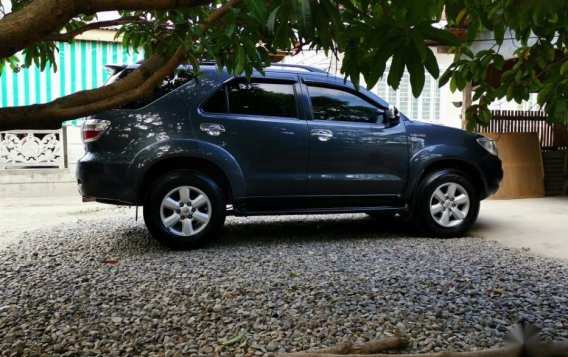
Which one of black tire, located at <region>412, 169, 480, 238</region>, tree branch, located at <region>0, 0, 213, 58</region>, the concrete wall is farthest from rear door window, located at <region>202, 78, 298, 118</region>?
the concrete wall

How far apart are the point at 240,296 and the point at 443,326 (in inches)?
53.8

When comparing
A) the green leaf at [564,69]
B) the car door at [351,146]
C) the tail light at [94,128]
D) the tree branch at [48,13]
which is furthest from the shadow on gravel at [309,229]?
the tree branch at [48,13]

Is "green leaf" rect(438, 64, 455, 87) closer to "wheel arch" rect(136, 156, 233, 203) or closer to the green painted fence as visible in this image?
"wheel arch" rect(136, 156, 233, 203)

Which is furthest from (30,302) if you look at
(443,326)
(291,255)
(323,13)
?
(323,13)

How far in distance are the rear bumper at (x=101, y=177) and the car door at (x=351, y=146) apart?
1.96 metres

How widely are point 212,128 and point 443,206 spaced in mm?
2755

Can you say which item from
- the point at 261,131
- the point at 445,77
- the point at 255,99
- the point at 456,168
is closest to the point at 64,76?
the point at 255,99

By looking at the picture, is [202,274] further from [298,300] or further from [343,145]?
[343,145]

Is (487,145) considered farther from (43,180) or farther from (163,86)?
(43,180)

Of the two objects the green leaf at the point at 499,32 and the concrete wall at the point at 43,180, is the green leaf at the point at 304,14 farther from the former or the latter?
the concrete wall at the point at 43,180

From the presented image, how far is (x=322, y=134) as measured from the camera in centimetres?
536

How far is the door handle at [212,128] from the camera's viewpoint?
498 centimetres

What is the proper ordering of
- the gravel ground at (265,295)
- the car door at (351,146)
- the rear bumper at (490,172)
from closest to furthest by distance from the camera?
the gravel ground at (265,295) → the car door at (351,146) → the rear bumper at (490,172)

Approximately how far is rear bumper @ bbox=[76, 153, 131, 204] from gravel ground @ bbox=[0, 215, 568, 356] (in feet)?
2.01
